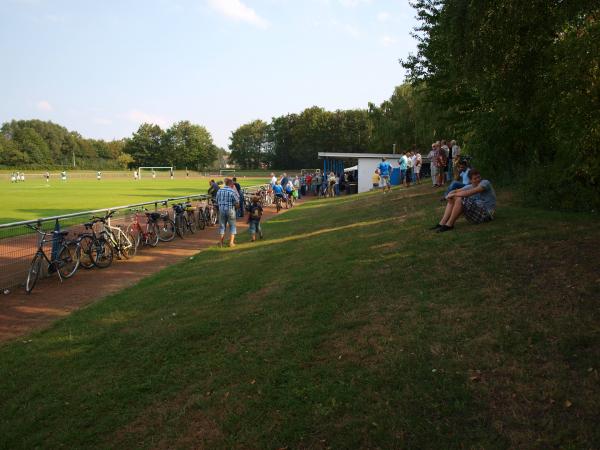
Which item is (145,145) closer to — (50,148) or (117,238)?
(50,148)

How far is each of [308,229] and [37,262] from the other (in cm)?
685

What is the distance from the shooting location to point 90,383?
4703 millimetres

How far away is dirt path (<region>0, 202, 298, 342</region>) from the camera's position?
7.08 metres

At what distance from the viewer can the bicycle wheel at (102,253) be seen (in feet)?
34.6

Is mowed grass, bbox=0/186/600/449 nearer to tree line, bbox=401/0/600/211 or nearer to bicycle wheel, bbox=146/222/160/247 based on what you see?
tree line, bbox=401/0/600/211

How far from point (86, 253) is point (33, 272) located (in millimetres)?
1623

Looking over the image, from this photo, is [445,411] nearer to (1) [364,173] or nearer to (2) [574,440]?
(2) [574,440]

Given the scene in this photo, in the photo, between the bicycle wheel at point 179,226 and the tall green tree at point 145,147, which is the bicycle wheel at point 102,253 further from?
the tall green tree at point 145,147

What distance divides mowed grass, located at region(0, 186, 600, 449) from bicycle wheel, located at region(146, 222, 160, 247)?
5854 mm

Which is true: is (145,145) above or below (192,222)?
above

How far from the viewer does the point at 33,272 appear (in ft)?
28.8

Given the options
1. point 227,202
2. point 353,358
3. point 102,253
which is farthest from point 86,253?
point 353,358

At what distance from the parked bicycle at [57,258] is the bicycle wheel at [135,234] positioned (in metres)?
2.19

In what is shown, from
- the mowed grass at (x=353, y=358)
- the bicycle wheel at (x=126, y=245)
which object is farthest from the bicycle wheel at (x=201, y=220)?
the mowed grass at (x=353, y=358)
